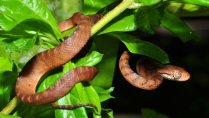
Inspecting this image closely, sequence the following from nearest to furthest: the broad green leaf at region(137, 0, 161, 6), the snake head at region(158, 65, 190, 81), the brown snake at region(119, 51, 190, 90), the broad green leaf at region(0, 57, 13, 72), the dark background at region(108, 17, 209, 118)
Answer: the broad green leaf at region(137, 0, 161, 6), the broad green leaf at region(0, 57, 13, 72), the brown snake at region(119, 51, 190, 90), the snake head at region(158, 65, 190, 81), the dark background at region(108, 17, 209, 118)

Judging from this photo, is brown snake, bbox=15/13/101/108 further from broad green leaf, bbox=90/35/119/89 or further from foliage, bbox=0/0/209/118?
broad green leaf, bbox=90/35/119/89

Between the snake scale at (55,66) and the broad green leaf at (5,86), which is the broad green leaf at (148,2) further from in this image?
the broad green leaf at (5,86)

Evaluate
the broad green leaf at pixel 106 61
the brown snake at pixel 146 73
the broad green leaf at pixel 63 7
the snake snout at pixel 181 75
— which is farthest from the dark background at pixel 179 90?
the broad green leaf at pixel 63 7

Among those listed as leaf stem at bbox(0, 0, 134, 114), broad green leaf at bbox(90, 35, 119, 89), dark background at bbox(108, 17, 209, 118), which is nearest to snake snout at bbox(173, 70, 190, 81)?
broad green leaf at bbox(90, 35, 119, 89)

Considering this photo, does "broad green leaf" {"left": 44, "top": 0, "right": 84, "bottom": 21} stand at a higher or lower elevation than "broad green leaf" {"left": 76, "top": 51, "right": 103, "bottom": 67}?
higher

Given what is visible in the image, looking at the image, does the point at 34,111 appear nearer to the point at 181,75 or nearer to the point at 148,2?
the point at 148,2

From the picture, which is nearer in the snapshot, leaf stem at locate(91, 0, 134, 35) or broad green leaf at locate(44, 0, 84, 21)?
leaf stem at locate(91, 0, 134, 35)

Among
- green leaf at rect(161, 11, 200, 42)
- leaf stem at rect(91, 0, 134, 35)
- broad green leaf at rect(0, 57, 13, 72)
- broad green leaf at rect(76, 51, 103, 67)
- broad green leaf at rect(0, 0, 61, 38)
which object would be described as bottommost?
broad green leaf at rect(76, 51, 103, 67)

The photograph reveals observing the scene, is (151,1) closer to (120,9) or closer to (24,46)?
(120,9)
